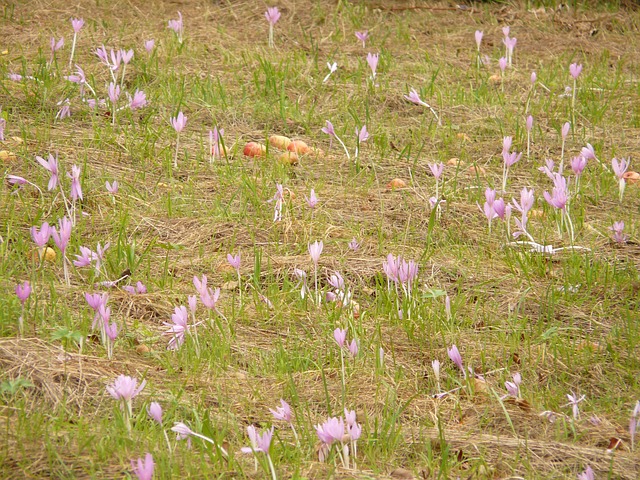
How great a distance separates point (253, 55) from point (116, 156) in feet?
6.52

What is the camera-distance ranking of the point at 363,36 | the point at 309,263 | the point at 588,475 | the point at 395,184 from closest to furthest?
the point at 588,475 < the point at 309,263 < the point at 395,184 < the point at 363,36

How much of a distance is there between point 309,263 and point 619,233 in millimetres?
1351

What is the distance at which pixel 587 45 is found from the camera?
7.38 meters

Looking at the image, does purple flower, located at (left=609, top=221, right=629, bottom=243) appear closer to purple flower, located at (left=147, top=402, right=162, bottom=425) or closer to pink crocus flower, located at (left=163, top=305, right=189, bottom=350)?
pink crocus flower, located at (left=163, top=305, right=189, bottom=350)

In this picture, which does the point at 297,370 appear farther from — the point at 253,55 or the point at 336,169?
the point at 253,55

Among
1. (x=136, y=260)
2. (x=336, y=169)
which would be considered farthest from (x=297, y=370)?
(x=336, y=169)

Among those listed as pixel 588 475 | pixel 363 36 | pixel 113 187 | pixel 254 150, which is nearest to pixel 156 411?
pixel 588 475

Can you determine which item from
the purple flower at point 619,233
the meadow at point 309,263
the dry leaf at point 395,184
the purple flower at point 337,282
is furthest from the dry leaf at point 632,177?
the purple flower at point 337,282

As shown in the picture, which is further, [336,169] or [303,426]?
[336,169]

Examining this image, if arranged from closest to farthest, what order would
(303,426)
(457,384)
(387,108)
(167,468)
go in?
(167,468) < (303,426) < (457,384) < (387,108)

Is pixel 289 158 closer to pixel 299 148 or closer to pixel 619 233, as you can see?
pixel 299 148

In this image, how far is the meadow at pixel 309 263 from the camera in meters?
2.63

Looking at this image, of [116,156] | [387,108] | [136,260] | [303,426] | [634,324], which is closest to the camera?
[303,426]

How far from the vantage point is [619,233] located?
4.05 metres
